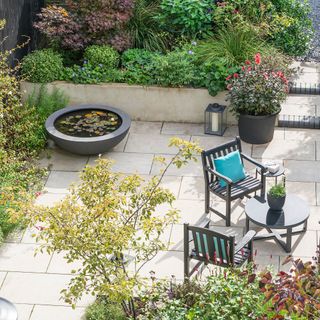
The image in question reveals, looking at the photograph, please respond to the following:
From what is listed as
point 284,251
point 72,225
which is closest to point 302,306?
point 72,225

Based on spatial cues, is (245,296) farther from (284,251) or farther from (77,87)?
(77,87)

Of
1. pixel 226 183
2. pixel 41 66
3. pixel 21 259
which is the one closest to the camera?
pixel 21 259

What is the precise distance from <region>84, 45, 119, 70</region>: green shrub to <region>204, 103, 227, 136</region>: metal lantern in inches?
67.6

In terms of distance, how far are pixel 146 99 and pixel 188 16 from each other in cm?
168

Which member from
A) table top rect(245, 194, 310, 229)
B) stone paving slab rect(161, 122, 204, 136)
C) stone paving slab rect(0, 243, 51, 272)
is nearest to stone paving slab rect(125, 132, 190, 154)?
stone paving slab rect(161, 122, 204, 136)

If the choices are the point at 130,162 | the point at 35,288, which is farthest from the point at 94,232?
the point at 130,162

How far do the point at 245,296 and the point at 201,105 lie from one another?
5733mm

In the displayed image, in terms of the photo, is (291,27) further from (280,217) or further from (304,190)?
(280,217)

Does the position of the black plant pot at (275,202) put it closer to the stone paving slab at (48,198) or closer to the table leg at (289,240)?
the table leg at (289,240)

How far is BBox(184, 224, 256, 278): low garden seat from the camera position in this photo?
26.2ft

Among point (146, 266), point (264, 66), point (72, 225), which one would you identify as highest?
point (72, 225)

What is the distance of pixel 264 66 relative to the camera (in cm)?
1148

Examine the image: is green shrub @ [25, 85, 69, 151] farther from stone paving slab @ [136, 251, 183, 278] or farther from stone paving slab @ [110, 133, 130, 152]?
stone paving slab @ [136, 251, 183, 278]

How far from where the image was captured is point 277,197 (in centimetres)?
901
